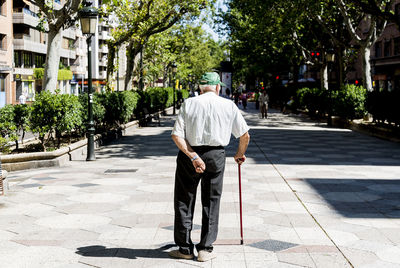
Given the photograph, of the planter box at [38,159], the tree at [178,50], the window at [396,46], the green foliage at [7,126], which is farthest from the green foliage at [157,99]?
the window at [396,46]

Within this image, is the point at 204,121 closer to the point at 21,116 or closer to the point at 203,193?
the point at 203,193

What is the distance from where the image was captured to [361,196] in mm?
8297

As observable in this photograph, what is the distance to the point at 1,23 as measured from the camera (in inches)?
1895

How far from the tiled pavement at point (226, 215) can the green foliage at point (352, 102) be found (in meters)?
10.8

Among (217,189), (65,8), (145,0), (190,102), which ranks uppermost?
(145,0)

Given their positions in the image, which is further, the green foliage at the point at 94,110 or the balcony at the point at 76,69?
the balcony at the point at 76,69

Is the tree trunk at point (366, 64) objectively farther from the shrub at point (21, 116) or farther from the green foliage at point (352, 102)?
the shrub at point (21, 116)

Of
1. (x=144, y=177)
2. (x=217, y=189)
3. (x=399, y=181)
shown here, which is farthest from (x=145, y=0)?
(x=217, y=189)

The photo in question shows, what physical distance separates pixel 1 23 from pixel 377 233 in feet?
157

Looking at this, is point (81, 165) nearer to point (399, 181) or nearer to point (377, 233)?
point (399, 181)

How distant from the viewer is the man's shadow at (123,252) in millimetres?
5277

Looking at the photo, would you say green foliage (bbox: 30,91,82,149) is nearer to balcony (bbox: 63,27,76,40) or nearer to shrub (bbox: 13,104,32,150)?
shrub (bbox: 13,104,32,150)

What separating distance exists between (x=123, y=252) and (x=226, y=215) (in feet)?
6.44

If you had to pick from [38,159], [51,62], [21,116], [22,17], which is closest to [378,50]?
[22,17]
